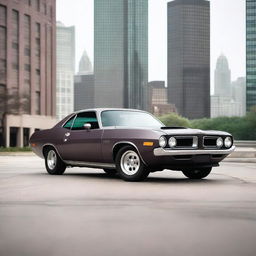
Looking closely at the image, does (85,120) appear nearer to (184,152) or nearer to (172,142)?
(172,142)

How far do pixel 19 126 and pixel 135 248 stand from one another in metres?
72.3

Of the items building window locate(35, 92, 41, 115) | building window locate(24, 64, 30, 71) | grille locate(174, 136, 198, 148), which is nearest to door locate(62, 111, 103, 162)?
grille locate(174, 136, 198, 148)

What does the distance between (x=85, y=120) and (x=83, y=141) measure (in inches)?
23.8

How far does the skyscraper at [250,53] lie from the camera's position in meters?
171

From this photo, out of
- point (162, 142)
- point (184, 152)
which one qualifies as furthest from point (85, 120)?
point (184, 152)

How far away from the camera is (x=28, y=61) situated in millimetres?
76375

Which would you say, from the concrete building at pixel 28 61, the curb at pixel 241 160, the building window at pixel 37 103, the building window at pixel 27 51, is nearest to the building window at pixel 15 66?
the concrete building at pixel 28 61

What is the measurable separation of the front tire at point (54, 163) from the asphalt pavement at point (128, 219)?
2.57m

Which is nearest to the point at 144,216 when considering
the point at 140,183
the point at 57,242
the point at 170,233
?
the point at 170,233

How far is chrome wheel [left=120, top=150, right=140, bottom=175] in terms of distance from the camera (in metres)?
11.2

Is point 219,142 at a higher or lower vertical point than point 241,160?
higher

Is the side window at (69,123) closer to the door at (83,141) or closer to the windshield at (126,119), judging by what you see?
the door at (83,141)

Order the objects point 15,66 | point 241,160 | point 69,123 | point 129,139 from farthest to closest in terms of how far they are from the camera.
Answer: point 15,66, point 241,160, point 69,123, point 129,139

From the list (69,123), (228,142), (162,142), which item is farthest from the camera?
(69,123)
